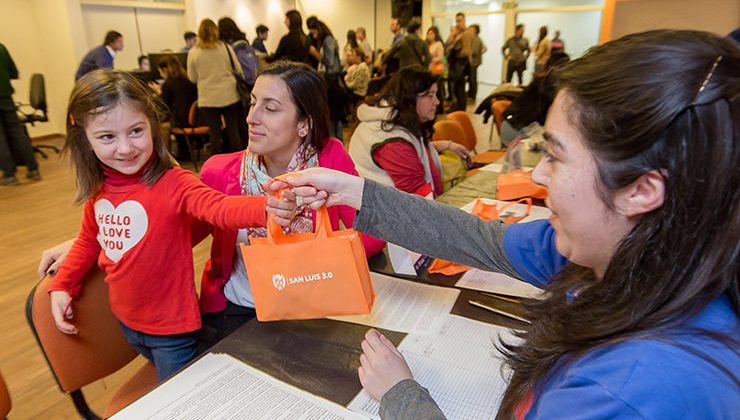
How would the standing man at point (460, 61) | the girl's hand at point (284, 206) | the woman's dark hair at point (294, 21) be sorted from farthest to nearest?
the standing man at point (460, 61) → the woman's dark hair at point (294, 21) → the girl's hand at point (284, 206)

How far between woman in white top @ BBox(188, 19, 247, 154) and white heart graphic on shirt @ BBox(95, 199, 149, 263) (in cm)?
411

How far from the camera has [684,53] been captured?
557 mm

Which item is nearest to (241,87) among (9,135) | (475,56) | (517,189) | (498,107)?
(9,135)

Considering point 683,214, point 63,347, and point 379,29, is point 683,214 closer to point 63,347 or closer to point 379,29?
point 63,347

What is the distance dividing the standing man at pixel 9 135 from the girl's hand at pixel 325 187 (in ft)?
17.1

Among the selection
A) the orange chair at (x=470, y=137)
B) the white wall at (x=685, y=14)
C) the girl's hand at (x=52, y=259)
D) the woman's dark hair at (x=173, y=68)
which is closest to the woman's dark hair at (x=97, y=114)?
the girl's hand at (x=52, y=259)

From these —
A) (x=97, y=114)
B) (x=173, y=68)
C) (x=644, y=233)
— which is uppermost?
(x=173, y=68)

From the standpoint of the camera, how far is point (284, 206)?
109cm

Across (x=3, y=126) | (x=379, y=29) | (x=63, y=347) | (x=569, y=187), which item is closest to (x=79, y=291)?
(x=63, y=347)

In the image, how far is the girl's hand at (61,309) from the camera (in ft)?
3.69

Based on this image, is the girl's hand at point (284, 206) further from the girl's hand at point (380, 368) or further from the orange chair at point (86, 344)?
the orange chair at point (86, 344)

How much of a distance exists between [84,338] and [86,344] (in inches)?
0.7

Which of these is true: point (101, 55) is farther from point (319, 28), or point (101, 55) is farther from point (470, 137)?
point (470, 137)

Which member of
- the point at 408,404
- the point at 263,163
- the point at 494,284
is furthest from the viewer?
the point at 263,163
